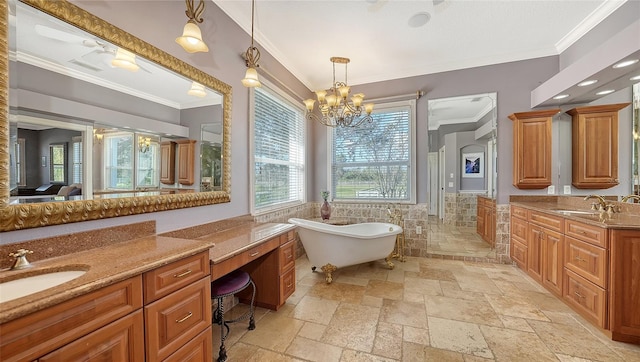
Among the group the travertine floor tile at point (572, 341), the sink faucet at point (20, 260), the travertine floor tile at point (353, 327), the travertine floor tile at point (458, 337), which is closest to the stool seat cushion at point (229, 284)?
the travertine floor tile at point (353, 327)

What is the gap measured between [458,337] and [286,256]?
1.58 meters

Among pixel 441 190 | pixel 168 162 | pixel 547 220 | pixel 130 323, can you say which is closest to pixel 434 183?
pixel 441 190

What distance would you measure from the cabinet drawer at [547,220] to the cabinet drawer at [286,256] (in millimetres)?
2683

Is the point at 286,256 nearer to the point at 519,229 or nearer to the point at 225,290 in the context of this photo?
the point at 225,290

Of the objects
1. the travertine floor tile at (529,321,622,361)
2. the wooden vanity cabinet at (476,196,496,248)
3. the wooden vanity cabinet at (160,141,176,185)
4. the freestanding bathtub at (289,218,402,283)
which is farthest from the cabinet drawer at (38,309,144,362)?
the wooden vanity cabinet at (476,196,496,248)

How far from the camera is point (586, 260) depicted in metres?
2.05

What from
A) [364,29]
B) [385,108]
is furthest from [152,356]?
[385,108]

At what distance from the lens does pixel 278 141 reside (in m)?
3.45

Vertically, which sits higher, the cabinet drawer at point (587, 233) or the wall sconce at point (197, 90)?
the wall sconce at point (197, 90)

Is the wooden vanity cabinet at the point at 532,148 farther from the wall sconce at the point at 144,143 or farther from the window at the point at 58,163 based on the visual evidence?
the window at the point at 58,163

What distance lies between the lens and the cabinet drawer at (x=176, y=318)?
114cm

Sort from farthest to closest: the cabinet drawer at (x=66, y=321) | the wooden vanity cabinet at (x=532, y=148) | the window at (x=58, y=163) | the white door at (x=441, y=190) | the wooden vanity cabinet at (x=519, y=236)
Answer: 1. the white door at (x=441, y=190)
2. the wooden vanity cabinet at (x=532, y=148)
3. the wooden vanity cabinet at (x=519, y=236)
4. the window at (x=58, y=163)
5. the cabinet drawer at (x=66, y=321)

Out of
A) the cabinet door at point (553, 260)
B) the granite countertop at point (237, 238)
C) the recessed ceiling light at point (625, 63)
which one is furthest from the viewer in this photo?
the cabinet door at point (553, 260)

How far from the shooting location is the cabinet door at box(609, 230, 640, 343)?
70.2 inches
